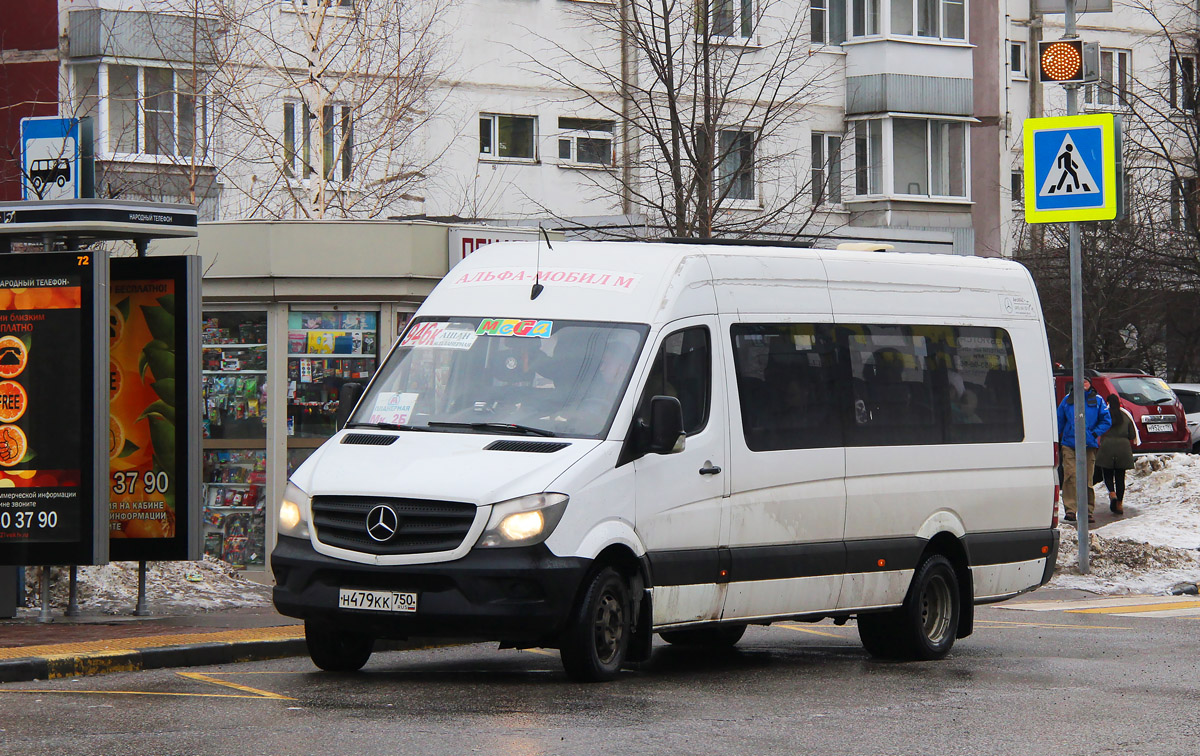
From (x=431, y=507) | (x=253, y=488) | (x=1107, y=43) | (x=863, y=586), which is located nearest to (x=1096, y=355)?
(x=1107, y=43)

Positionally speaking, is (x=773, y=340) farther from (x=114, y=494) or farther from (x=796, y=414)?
(x=114, y=494)

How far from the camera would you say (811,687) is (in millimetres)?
10117

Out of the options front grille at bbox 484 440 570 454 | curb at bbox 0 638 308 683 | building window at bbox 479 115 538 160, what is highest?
building window at bbox 479 115 538 160

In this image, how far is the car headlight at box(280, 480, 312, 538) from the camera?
9703mm

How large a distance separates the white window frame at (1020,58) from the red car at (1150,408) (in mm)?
20795

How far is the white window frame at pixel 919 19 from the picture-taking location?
41.0 meters

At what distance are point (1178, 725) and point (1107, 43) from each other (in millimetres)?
46984

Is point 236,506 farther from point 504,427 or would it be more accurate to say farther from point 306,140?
point 306,140

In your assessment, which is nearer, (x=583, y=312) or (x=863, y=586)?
(x=583, y=312)

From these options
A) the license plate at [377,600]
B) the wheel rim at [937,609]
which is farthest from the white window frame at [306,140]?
the license plate at [377,600]

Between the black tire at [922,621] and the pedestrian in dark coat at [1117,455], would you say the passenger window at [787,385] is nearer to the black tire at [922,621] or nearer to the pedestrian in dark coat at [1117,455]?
the black tire at [922,621]

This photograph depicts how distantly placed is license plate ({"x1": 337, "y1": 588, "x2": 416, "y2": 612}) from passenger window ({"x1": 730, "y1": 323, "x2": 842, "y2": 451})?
7.75 feet

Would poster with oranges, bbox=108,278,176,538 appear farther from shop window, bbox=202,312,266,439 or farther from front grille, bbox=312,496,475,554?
front grille, bbox=312,496,475,554

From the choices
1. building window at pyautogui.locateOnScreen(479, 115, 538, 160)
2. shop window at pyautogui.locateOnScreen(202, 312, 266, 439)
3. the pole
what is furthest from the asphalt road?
building window at pyautogui.locateOnScreen(479, 115, 538, 160)
